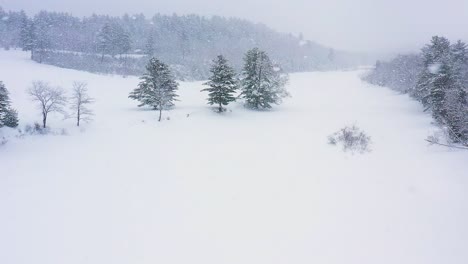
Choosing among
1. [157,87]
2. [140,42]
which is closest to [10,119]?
[157,87]

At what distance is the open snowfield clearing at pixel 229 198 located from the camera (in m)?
13.5

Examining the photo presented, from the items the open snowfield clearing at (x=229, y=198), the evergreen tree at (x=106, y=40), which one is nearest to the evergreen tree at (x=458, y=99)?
the open snowfield clearing at (x=229, y=198)

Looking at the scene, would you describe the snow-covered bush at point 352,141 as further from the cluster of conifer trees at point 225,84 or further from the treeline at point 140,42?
the treeline at point 140,42

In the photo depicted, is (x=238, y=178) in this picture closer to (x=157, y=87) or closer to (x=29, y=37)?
(x=157, y=87)

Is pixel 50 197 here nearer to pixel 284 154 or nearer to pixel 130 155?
pixel 130 155

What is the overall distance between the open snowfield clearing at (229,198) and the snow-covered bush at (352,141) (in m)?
1.12

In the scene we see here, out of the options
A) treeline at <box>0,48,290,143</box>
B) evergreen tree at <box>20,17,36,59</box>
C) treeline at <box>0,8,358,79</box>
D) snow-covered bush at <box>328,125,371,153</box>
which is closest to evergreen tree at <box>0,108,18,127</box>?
treeline at <box>0,48,290,143</box>

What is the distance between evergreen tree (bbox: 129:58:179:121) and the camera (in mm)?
43406

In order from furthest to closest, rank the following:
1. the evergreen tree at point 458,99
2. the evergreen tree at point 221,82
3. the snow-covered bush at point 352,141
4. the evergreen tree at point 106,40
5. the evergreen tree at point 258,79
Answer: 1. the evergreen tree at point 106,40
2. the evergreen tree at point 258,79
3. the evergreen tree at point 221,82
4. the snow-covered bush at point 352,141
5. the evergreen tree at point 458,99

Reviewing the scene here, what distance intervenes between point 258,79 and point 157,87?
15.8 metres

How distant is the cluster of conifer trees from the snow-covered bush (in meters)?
20.0

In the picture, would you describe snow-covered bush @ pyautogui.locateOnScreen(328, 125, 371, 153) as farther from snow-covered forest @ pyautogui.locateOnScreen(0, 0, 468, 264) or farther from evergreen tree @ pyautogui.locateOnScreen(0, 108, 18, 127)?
evergreen tree @ pyautogui.locateOnScreen(0, 108, 18, 127)

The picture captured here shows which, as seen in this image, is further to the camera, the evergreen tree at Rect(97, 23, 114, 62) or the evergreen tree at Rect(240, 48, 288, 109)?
the evergreen tree at Rect(97, 23, 114, 62)

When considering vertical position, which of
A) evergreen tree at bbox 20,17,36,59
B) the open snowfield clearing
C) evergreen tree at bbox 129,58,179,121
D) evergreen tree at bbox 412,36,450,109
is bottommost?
the open snowfield clearing
